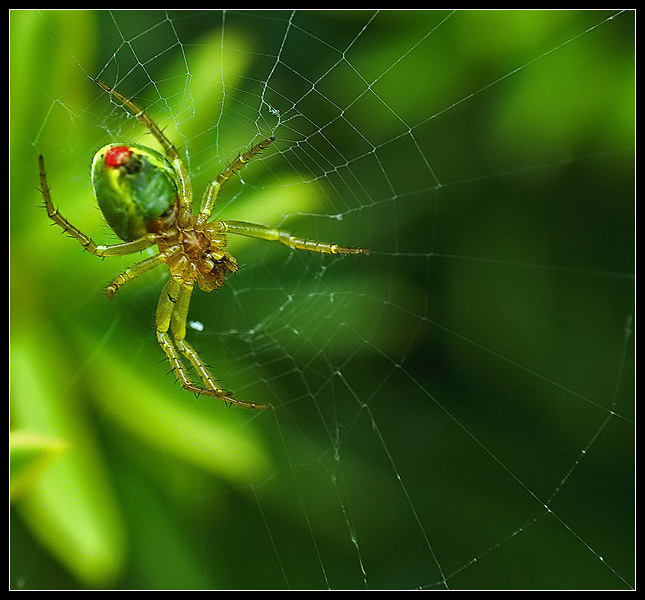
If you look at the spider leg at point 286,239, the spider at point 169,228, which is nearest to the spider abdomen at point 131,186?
the spider at point 169,228

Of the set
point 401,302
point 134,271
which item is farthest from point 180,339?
point 401,302

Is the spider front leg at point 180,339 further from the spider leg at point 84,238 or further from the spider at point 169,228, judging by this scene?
the spider leg at point 84,238

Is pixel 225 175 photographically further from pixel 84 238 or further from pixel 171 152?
pixel 84 238

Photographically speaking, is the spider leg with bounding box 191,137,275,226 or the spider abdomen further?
the spider leg with bounding box 191,137,275,226

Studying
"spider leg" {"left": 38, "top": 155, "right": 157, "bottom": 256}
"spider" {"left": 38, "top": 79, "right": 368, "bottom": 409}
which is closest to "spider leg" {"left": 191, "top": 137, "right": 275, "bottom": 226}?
"spider" {"left": 38, "top": 79, "right": 368, "bottom": 409}

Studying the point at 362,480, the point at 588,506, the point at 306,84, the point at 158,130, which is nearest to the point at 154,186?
the point at 158,130

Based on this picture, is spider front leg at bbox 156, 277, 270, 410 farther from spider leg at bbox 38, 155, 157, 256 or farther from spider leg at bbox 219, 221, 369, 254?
spider leg at bbox 219, 221, 369, 254

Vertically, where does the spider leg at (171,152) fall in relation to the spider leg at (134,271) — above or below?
above
